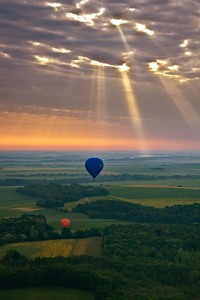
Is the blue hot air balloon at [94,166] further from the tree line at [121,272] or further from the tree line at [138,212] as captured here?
the tree line at [138,212]

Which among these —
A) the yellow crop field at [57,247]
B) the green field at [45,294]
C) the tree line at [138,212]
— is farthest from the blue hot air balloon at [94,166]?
the green field at [45,294]

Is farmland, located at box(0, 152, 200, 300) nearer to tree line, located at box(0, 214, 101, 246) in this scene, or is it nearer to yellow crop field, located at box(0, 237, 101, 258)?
yellow crop field, located at box(0, 237, 101, 258)

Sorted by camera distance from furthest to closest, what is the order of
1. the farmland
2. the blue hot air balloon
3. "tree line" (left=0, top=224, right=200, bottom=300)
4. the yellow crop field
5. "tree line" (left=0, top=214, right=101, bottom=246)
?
"tree line" (left=0, top=214, right=101, bottom=246), the blue hot air balloon, the yellow crop field, the farmland, "tree line" (left=0, top=224, right=200, bottom=300)

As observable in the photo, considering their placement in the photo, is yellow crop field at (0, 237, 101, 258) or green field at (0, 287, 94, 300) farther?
yellow crop field at (0, 237, 101, 258)

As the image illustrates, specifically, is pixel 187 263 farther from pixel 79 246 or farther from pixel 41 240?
pixel 41 240

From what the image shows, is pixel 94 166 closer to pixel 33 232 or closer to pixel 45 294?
pixel 33 232

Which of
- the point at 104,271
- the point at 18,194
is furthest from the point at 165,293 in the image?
the point at 18,194

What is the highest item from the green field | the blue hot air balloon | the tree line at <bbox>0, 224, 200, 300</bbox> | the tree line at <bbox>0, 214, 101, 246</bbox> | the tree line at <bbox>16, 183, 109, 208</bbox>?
the blue hot air balloon

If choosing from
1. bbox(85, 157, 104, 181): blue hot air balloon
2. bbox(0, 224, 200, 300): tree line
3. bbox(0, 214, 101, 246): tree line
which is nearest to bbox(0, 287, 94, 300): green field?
bbox(0, 224, 200, 300): tree line

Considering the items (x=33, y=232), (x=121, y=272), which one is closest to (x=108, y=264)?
(x=121, y=272)
